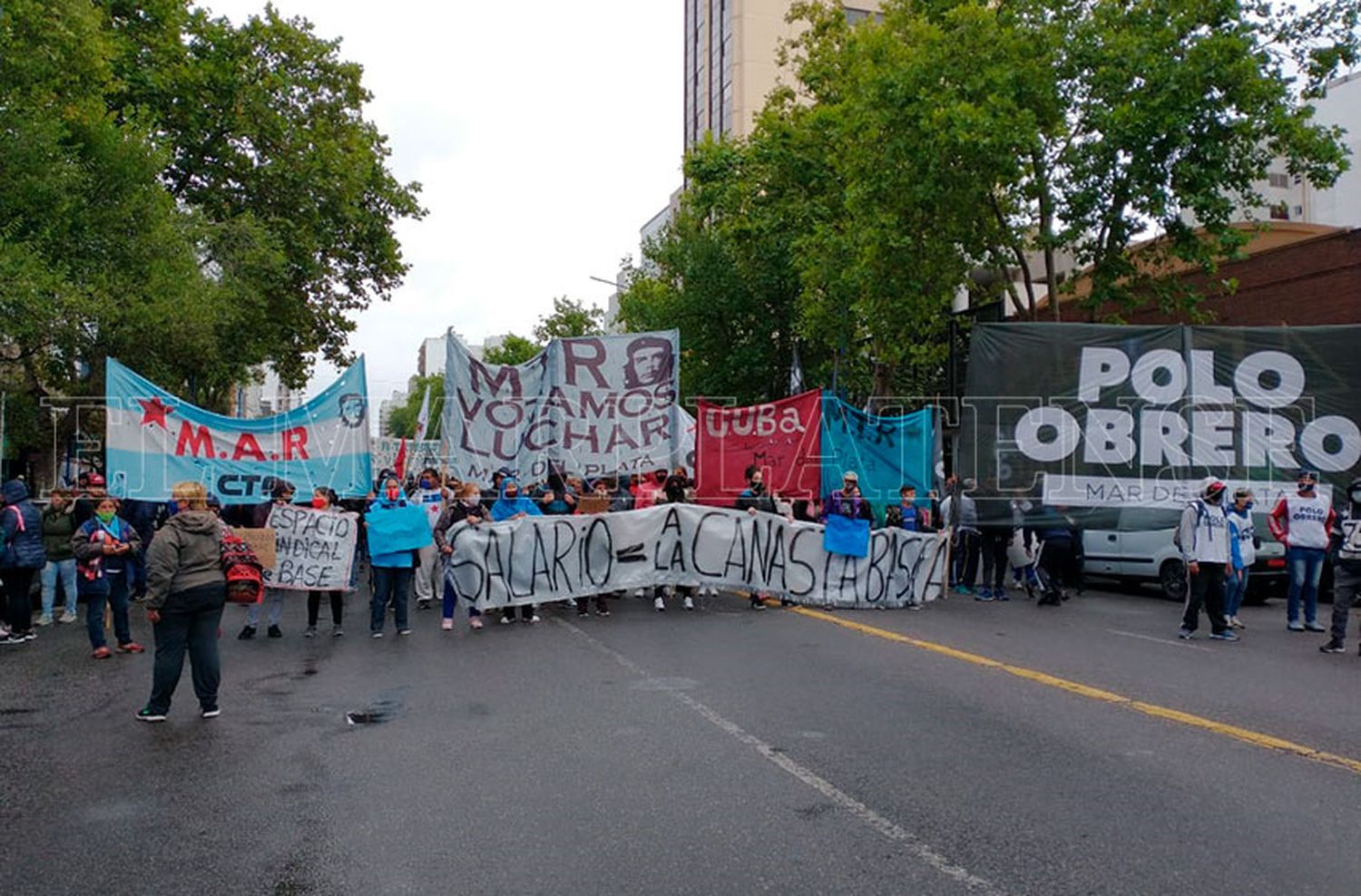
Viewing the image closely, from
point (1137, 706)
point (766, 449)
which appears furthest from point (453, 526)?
point (1137, 706)

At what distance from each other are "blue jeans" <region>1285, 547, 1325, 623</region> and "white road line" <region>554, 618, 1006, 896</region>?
822 cm

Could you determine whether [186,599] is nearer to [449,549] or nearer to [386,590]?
[386,590]

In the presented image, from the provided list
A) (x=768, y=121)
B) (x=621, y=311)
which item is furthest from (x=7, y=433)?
(x=621, y=311)

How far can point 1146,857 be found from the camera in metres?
4.63

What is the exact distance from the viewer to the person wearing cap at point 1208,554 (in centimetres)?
1108

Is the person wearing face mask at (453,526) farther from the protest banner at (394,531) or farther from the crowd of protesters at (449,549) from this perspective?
the protest banner at (394,531)

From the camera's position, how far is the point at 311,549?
12.1 meters

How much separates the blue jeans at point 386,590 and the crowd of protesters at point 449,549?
2 cm

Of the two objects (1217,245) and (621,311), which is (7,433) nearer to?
(621,311)

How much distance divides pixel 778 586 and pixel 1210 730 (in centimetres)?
695

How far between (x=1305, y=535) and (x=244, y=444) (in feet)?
40.5

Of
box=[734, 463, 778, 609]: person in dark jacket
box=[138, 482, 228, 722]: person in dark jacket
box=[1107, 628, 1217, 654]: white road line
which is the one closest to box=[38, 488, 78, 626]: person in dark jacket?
box=[138, 482, 228, 722]: person in dark jacket

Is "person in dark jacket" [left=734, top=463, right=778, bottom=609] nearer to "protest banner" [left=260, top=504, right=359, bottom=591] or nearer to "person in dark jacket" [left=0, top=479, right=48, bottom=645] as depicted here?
"protest banner" [left=260, top=504, right=359, bottom=591]

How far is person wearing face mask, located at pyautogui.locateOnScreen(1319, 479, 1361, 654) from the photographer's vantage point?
10.5m
